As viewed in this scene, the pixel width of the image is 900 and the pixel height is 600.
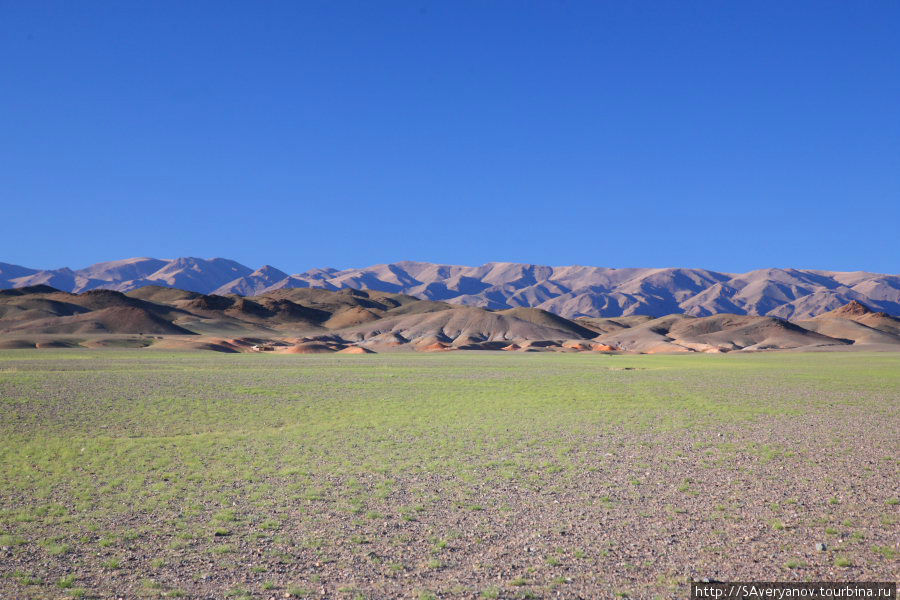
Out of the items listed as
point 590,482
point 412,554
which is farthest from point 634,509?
point 412,554

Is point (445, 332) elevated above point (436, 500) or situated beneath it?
elevated above

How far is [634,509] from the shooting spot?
1322 centimetres

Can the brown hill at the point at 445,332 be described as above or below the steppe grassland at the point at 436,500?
above

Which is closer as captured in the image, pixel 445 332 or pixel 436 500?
pixel 436 500

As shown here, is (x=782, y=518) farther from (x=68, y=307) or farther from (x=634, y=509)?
(x=68, y=307)

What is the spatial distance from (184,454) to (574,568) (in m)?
12.4

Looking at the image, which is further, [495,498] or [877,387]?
[877,387]

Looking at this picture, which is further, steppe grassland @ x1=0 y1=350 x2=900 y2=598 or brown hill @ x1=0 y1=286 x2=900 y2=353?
brown hill @ x1=0 y1=286 x2=900 y2=353

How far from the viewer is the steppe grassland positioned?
9.95 metres

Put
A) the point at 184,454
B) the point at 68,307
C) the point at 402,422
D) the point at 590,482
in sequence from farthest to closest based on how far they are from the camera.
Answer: the point at 68,307, the point at 402,422, the point at 184,454, the point at 590,482

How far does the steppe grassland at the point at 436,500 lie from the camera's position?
995 cm

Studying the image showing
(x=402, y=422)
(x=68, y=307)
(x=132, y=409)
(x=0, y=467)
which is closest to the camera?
(x=0, y=467)

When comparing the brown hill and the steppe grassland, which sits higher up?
the brown hill

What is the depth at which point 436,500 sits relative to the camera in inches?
551
